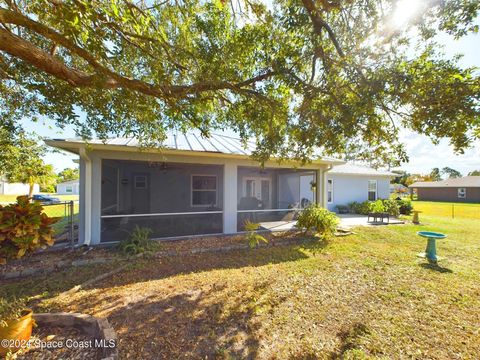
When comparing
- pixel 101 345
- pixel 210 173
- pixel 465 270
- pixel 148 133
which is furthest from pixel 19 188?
pixel 465 270

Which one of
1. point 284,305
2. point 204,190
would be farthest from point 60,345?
point 204,190

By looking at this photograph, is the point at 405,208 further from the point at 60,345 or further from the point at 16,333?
the point at 16,333

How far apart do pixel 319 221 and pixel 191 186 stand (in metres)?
6.96

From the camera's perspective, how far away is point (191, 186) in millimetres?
11953

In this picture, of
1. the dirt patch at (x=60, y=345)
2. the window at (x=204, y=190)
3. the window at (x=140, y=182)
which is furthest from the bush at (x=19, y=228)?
the window at (x=204, y=190)

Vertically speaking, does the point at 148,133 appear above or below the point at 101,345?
above

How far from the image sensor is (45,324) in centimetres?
304

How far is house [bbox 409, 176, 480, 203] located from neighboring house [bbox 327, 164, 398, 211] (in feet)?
90.7

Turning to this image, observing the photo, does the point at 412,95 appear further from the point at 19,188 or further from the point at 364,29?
the point at 19,188

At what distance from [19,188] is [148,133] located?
61.5 m

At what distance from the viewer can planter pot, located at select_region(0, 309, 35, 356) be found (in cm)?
240

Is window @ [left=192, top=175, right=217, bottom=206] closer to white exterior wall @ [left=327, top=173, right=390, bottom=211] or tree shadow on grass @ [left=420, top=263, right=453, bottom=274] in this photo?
white exterior wall @ [left=327, top=173, right=390, bottom=211]

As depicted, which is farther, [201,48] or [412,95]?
[201,48]

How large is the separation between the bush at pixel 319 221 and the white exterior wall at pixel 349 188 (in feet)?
26.5
